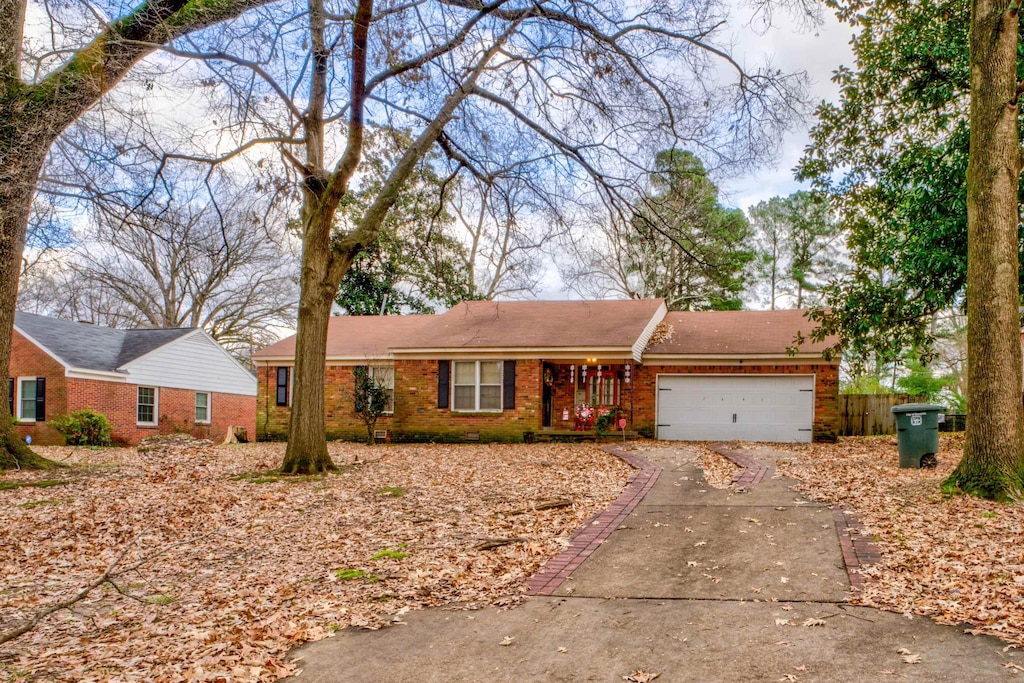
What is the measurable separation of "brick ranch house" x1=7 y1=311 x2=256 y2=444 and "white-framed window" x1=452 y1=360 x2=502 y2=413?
38.4 feet

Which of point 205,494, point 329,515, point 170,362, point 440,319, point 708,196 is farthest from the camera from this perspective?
point 170,362

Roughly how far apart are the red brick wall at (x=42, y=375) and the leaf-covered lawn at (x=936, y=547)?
69.8ft

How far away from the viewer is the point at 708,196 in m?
14.2

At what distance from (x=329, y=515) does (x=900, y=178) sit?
13223 mm

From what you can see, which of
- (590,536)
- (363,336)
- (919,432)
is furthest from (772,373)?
(590,536)

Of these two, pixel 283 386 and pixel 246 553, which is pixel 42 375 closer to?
pixel 283 386

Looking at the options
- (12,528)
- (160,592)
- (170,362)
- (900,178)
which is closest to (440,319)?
(170,362)

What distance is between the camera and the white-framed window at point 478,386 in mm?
20500

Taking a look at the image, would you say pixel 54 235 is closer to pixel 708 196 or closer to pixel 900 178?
pixel 708 196

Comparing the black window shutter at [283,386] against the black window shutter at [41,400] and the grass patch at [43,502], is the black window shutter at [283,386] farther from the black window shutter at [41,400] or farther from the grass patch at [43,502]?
the grass patch at [43,502]

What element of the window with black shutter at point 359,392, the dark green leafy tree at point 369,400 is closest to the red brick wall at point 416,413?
the dark green leafy tree at point 369,400

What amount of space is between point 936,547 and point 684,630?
3.10 m

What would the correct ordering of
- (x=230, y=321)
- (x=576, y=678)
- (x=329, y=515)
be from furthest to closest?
1. (x=230, y=321)
2. (x=329, y=515)
3. (x=576, y=678)

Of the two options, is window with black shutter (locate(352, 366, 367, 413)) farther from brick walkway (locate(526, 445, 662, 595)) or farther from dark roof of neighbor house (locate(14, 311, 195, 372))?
brick walkway (locate(526, 445, 662, 595))
